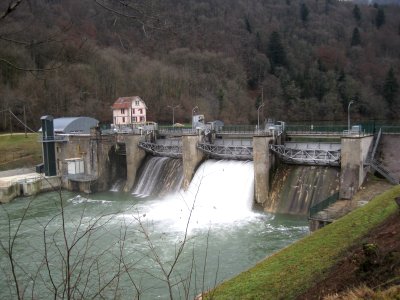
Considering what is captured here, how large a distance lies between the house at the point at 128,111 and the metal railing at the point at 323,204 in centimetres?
2957

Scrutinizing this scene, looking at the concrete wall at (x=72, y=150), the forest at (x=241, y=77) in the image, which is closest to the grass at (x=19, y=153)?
the forest at (x=241, y=77)

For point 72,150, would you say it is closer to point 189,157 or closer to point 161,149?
point 161,149

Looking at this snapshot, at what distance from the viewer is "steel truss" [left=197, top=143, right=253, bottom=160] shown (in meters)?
24.3

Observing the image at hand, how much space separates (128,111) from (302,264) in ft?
125

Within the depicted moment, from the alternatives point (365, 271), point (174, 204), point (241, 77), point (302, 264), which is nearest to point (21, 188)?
point (174, 204)

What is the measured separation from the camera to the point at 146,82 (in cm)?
5509

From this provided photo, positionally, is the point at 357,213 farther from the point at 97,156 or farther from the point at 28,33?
the point at 97,156

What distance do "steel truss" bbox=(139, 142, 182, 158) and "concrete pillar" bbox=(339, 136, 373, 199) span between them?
37.4 feet

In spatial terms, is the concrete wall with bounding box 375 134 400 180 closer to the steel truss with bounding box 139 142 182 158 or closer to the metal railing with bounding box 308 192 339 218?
the metal railing with bounding box 308 192 339 218

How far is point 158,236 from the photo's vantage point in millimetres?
17203


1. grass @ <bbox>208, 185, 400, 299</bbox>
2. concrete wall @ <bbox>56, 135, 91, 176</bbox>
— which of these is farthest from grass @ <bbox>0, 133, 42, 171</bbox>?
grass @ <bbox>208, 185, 400, 299</bbox>

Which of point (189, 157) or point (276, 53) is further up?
point (276, 53)

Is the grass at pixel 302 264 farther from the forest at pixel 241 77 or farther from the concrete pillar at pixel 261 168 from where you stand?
the forest at pixel 241 77

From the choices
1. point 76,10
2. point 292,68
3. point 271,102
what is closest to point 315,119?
point 271,102
